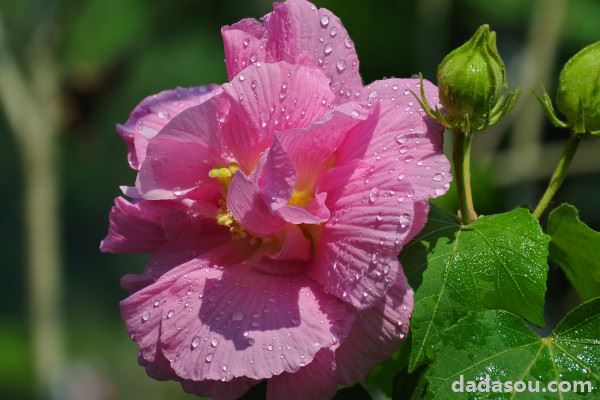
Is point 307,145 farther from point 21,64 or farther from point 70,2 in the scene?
point 21,64

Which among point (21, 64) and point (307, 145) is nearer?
point (307, 145)

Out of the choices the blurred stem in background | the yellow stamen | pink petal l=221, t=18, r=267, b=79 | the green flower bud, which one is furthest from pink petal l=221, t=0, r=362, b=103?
the blurred stem in background

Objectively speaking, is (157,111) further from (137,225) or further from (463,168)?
(463,168)

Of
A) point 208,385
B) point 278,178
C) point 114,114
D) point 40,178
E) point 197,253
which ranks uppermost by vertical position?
point 278,178

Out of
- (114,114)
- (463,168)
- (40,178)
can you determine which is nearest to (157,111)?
(463,168)

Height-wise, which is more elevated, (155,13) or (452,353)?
(452,353)

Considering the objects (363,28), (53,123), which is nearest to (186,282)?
(53,123)
